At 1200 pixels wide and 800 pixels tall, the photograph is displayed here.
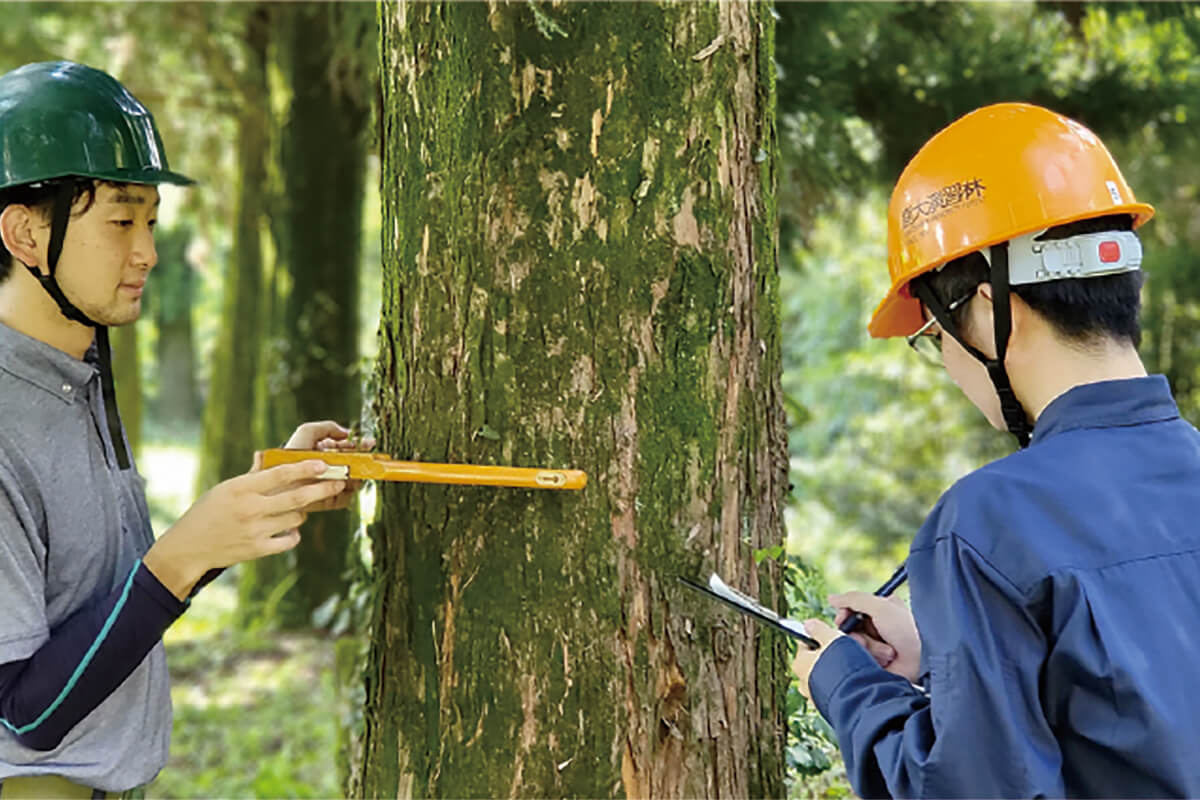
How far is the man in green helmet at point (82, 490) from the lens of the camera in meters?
1.81

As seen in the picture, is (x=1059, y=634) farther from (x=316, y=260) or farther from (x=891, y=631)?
(x=316, y=260)

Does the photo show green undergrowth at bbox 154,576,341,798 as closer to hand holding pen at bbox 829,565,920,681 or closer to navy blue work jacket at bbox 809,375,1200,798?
hand holding pen at bbox 829,565,920,681

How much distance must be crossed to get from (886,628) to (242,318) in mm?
8264

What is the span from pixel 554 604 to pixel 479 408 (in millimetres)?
368

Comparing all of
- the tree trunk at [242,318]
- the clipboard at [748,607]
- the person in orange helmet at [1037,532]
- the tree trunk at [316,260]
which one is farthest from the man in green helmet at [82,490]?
the tree trunk at [242,318]

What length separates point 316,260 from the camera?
770cm

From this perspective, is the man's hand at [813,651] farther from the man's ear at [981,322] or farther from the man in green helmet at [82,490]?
the man in green helmet at [82,490]

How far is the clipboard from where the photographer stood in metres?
1.78

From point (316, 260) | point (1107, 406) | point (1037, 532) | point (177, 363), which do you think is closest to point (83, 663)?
point (1037, 532)

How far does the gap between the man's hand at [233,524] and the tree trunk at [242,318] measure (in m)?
7.13

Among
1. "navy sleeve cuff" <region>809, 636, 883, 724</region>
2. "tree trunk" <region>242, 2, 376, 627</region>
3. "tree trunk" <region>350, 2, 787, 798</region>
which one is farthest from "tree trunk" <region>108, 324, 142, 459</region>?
"navy sleeve cuff" <region>809, 636, 883, 724</region>

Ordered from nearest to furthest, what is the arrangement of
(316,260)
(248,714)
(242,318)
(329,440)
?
(329,440)
(248,714)
(316,260)
(242,318)

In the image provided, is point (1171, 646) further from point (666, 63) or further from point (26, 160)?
point (26, 160)

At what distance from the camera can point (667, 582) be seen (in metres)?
1.89
